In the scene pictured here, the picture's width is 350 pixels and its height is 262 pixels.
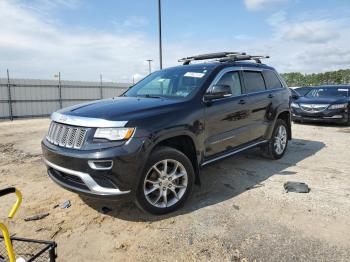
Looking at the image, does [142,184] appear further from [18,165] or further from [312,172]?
[18,165]

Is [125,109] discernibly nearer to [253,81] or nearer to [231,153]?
[231,153]

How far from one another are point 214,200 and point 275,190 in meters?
1.01

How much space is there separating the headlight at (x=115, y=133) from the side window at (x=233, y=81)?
197cm

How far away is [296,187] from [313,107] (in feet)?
25.4

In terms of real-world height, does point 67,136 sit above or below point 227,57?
below

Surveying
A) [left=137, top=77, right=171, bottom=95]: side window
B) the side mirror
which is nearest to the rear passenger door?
the side mirror

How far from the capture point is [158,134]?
11.5 feet

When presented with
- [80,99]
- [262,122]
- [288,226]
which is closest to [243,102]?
[262,122]

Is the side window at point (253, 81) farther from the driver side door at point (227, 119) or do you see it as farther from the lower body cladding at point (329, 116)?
the lower body cladding at point (329, 116)

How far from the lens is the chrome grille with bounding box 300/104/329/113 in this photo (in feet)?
36.7

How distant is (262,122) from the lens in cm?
558

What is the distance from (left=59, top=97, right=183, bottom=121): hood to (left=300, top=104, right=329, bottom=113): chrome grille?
8.88 meters

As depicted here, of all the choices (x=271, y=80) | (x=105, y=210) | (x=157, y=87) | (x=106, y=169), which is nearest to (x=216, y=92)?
(x=157, y=87)

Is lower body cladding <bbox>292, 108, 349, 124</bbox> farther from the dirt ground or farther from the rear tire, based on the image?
the dirt ground
